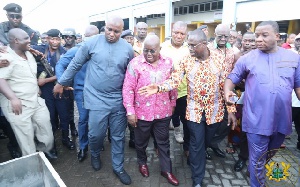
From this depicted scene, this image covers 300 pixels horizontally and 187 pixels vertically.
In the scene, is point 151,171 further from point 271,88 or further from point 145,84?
point 271,88

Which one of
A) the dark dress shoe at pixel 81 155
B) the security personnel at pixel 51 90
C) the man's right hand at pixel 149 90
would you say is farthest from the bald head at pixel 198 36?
the dark dress shoe at pixel 81 155

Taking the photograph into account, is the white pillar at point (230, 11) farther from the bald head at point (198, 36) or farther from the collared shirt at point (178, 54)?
the bald head at point (198, 36)

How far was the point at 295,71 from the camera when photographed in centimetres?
247

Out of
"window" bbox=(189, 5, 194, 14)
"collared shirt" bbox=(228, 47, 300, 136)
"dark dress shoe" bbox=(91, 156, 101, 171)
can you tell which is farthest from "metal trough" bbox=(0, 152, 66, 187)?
"window" bbox=(189, 5, 194, 14)

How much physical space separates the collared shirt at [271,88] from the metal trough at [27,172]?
2271mm

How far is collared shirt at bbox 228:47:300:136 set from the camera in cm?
241

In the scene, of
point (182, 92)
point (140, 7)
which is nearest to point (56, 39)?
point (182, 92)

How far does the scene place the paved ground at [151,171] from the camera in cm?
325

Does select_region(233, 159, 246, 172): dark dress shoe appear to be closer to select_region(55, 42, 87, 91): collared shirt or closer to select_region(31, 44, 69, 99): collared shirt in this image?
select_region(55, 42, 87, 91): collared shirt

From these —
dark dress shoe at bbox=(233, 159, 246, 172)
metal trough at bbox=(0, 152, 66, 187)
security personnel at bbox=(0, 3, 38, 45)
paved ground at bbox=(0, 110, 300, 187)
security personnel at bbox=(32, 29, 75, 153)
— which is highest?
security personnel at bbox=(0, 3, 38, 45)

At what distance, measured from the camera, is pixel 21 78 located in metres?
3.16

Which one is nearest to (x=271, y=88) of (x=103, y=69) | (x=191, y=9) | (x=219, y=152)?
(x=219, y=152)

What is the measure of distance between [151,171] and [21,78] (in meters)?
2.31

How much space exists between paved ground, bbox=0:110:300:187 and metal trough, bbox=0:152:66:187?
30.2 inches
